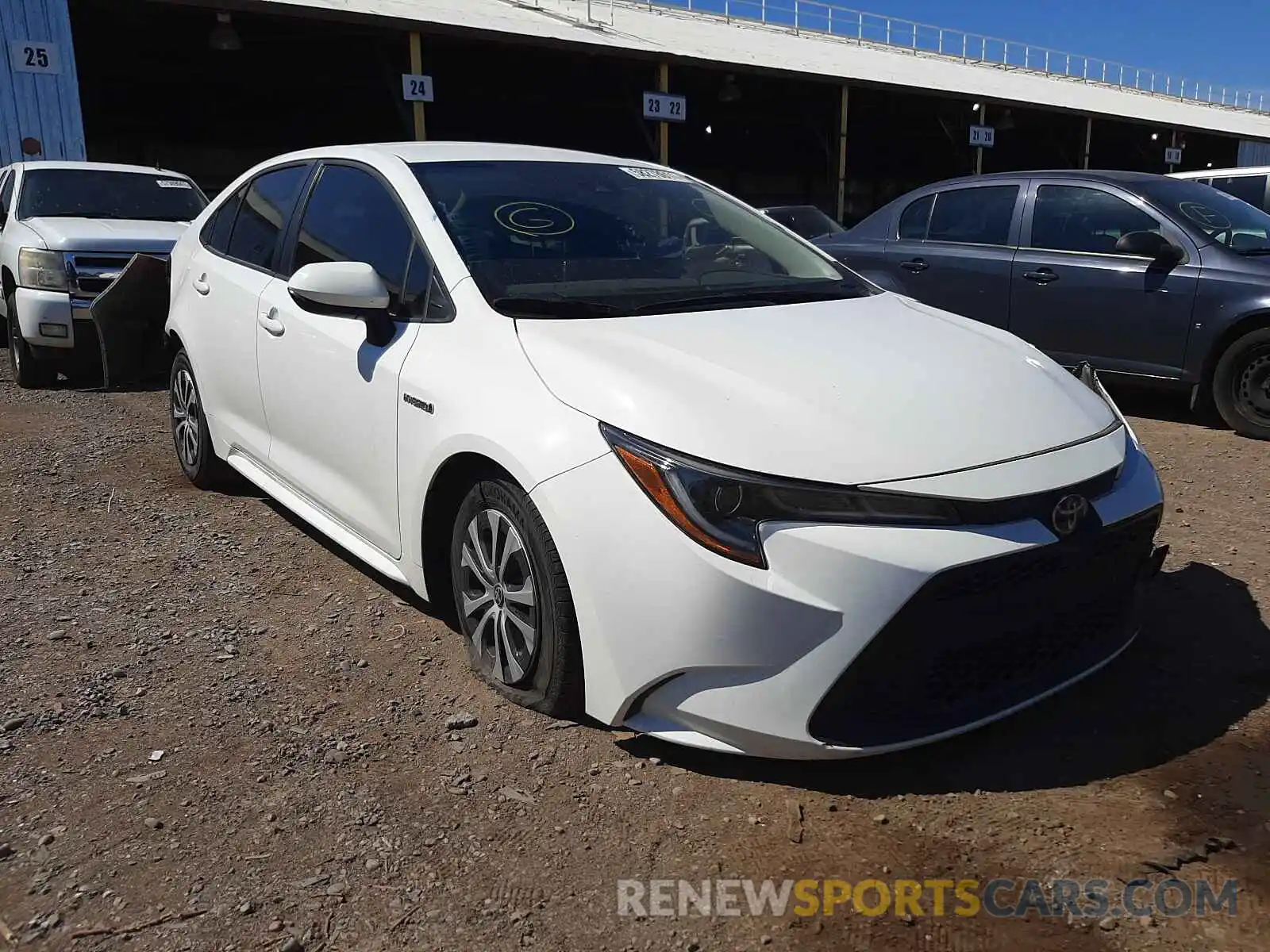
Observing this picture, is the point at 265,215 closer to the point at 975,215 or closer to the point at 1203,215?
the point at 975,215

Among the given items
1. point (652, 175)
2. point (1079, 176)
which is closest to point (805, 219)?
point (1079, 176)

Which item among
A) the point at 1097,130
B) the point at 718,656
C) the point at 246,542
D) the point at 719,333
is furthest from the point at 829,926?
the point at 1097,130

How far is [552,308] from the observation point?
10.0ft

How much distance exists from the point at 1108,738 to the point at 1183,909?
691 mm

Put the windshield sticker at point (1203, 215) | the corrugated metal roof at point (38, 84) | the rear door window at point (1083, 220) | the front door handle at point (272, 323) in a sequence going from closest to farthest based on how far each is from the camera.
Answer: the front door handle at point (272, 323)
the windshield sticker at point (1203, 215)
the rear door window at point (1083, 220)
the corrugated metal roof at point (38, 84)

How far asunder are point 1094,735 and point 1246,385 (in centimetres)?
420

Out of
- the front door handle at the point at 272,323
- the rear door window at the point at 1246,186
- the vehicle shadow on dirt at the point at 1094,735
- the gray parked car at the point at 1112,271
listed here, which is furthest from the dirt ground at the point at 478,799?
the rear door window at the point at 1246,186

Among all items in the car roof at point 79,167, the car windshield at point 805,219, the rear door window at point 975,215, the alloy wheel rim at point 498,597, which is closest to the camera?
the alloy wheel rim at point 498,597

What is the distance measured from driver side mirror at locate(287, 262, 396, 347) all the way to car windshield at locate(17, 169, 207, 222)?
659 centimetres

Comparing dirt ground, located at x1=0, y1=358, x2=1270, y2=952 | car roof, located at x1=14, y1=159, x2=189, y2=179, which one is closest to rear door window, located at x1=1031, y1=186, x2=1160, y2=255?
dirt ground, located at x1=0, y1=358, x2=1270, y2=952

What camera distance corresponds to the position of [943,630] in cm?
238

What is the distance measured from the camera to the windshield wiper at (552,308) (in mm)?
3008

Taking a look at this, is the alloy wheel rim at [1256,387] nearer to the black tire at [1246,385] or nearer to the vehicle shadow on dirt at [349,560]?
the black tire at [1246,385]

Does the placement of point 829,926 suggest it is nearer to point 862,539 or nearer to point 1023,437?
point 862,539
